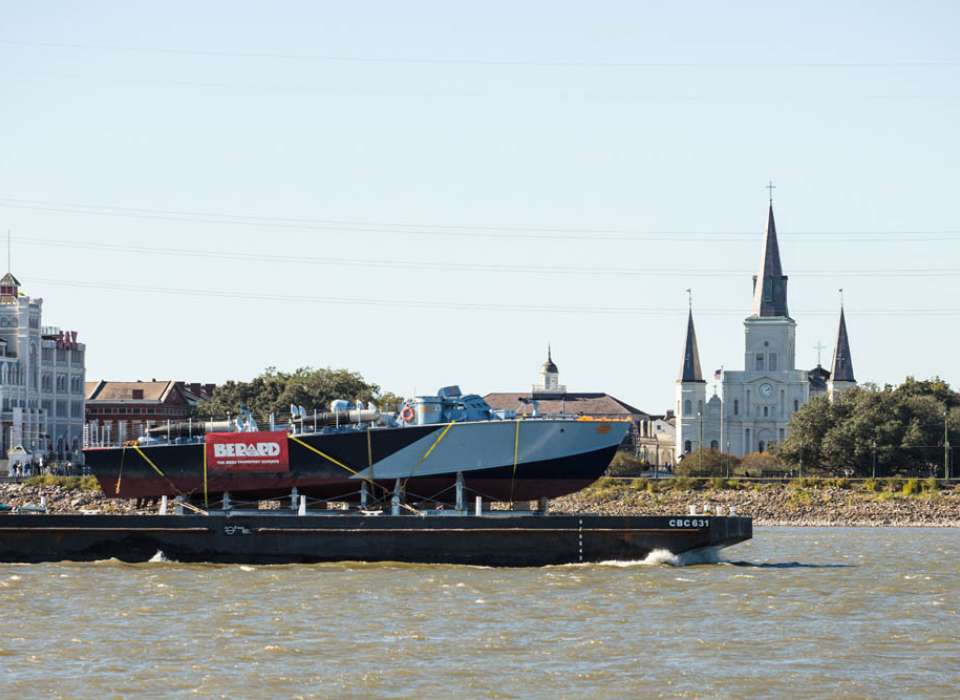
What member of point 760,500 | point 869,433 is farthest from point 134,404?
point 760,500

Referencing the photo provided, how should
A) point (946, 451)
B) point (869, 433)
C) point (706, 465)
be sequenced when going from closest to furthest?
point (946, 451)
point (869, 433)
point (706, 465)

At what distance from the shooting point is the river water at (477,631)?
3488 cm

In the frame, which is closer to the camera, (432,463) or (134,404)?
(432,463)

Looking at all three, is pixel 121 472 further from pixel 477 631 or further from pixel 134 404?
pixel 134 404

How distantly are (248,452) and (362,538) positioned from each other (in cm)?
684

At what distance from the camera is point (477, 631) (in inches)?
1636

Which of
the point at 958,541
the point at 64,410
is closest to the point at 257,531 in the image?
the point at 958,541

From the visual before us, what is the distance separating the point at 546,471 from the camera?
6016 centimetres

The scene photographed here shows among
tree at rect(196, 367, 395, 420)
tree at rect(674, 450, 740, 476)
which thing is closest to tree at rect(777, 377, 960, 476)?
tree at rect(674, 450, 740, 476)

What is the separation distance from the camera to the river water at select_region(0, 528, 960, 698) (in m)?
34.9

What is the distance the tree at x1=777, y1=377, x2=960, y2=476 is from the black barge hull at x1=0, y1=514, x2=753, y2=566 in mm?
82186

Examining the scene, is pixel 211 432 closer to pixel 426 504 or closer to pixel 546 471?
pixel 426 504

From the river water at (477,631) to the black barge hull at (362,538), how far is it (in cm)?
63

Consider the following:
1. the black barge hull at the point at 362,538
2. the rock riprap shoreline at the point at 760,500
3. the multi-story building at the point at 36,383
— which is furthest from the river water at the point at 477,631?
the multi-story building at the point at 36,383
